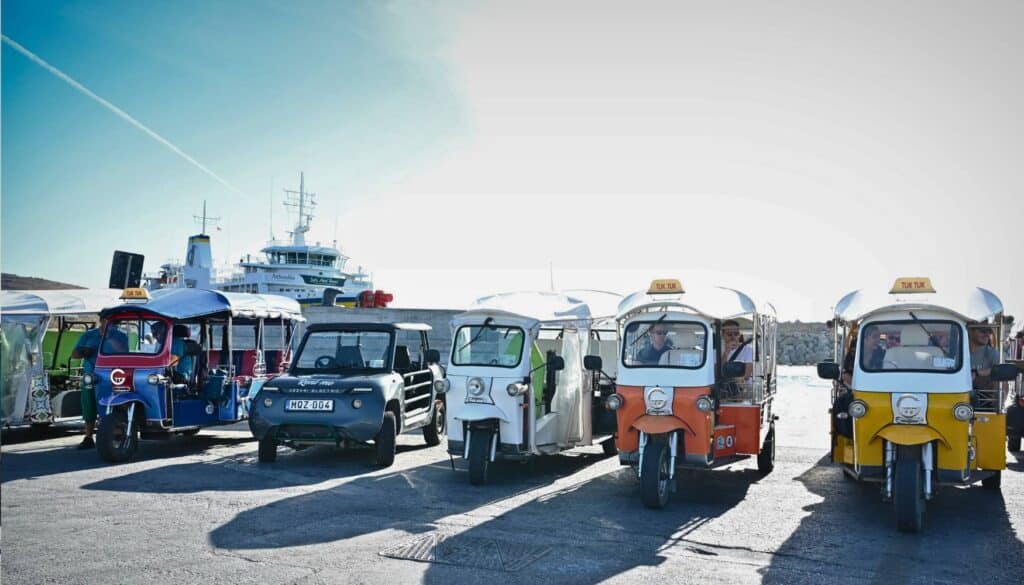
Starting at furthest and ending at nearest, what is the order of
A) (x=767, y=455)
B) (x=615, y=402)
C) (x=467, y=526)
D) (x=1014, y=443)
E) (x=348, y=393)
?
(x=1014, y=443) < (x=348, y=393) < (x=767, y=455) < (x=615, y=402) < (x=467, y=526)

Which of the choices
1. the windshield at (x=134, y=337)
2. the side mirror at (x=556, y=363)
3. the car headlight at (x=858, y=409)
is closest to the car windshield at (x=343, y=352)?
the windshield at (x=134, y=337)

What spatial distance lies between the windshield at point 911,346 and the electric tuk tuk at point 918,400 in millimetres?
10

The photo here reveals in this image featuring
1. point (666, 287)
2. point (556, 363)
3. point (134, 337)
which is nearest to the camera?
point (666, 287)

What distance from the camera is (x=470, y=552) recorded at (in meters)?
7.00

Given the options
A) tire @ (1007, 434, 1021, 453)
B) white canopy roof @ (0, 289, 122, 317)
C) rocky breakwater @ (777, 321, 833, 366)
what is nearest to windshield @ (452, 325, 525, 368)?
white canopy roof @ (0, 289, 122, 317)

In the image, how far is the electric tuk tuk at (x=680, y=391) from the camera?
920 cm

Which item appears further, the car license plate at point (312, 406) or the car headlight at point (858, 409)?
the car license plate at point (312, 406)

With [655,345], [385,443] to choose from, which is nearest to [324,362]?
[385,443]

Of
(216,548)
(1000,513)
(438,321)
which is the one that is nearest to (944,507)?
(1000,513)

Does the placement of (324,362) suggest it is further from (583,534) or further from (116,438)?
(583,534)

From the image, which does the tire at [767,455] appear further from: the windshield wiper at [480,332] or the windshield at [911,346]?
the windshield wiper at [480,332]

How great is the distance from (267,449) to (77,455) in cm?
316

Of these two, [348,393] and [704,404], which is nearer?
[704,404]

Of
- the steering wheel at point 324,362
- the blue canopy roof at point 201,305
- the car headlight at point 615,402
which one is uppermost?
the blue canopy roof at point 201,305
